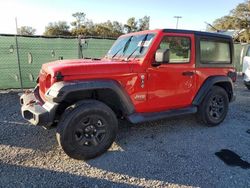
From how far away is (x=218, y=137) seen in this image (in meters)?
4.63

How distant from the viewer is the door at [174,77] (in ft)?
13.9

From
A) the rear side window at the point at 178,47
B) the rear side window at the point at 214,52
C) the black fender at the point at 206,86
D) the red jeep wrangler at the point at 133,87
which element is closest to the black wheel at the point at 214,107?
the red jeep wrangler at the point at 133,87

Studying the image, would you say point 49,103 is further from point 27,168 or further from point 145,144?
point 145,144

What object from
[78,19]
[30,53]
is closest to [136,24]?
[78,19]

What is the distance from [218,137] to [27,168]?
3.35 m

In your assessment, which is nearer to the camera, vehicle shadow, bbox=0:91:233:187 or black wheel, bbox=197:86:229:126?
vehicle shadow, bbox=0:91:233:187

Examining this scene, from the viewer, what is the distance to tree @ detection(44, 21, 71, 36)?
51991mm

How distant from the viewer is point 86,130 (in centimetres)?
367

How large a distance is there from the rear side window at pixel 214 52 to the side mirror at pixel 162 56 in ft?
3.76

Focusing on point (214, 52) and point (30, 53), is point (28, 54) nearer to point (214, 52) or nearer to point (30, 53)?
point (30, 53)

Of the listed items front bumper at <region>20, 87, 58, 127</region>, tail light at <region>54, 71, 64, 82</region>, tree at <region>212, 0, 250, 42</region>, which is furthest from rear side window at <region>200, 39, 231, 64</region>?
tree at <region>212, 0, 250, 42</region>

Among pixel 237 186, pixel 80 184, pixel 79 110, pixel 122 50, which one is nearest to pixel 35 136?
pixel 79 110

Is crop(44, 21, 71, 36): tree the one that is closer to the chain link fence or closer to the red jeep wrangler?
the chain link fence

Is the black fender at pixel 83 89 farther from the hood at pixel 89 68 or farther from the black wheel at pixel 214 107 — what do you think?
the black wheel at pixel 214 107
